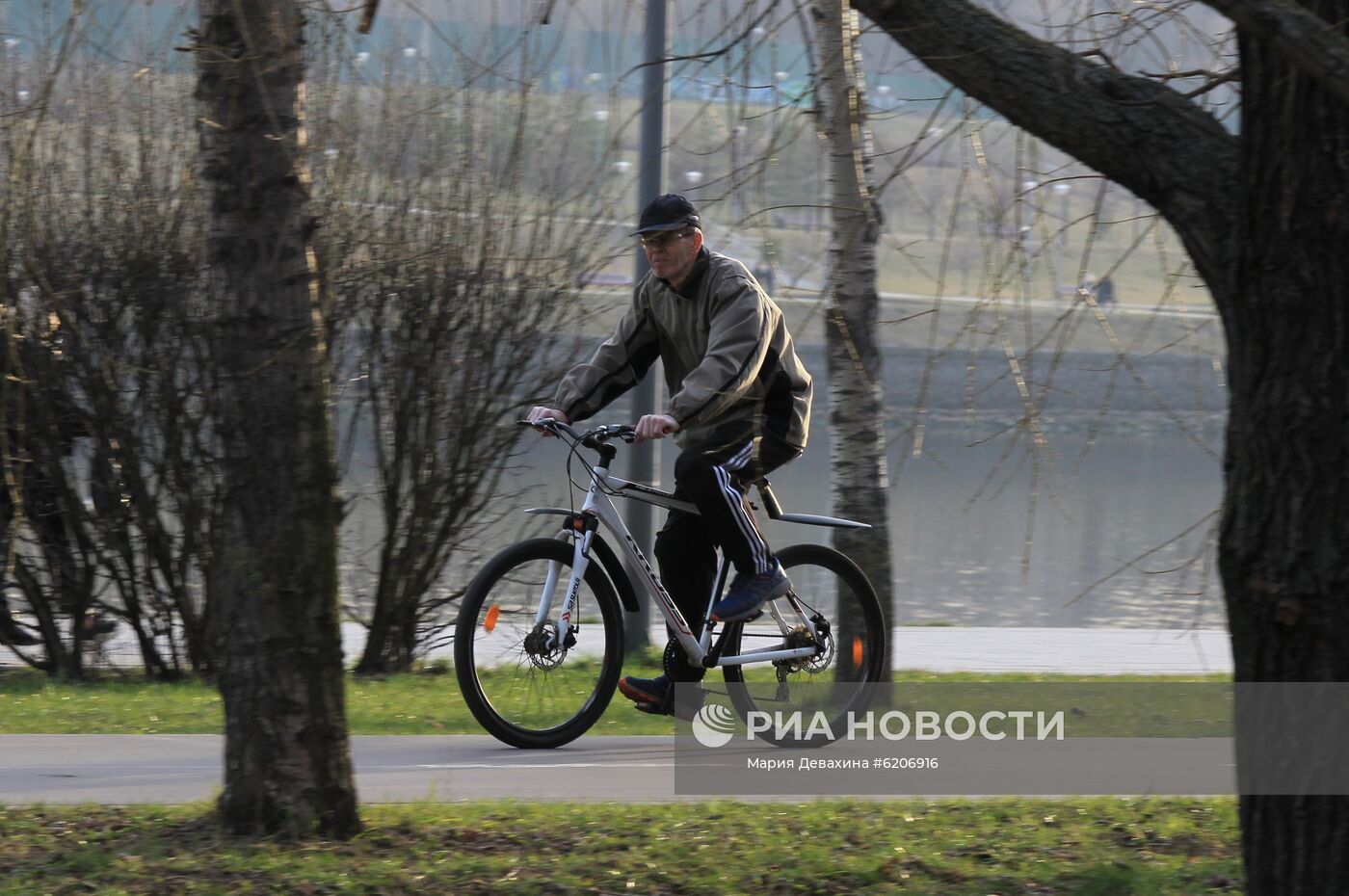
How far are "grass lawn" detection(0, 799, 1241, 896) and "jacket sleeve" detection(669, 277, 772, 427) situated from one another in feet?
4.20

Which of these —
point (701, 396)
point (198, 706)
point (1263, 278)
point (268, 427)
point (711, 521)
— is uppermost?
point (1263, 278)

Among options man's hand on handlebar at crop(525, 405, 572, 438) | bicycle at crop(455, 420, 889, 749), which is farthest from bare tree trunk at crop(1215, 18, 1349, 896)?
man's hand on handlebar at crop(525, 405, 572, 438)

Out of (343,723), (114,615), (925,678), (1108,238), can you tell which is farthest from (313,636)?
(925,678)

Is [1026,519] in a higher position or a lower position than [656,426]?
lower

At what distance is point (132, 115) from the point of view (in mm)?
7523

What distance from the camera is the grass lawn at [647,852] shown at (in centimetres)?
402

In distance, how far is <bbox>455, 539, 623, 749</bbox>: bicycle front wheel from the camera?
5555 mm

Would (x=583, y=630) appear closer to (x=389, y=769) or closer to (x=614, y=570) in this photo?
(x=614, y=570)

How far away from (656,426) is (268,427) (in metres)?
1.46

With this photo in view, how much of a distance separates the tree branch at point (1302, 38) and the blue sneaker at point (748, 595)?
2949 millimetres

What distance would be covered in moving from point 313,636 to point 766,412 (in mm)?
2079

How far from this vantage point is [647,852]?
4.38 meters

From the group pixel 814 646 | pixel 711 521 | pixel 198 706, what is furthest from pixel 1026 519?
pixel 711 521

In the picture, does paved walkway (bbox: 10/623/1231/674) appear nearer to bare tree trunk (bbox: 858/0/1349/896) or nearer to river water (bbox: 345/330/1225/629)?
river water (bbox: 345/330/1225/629)
